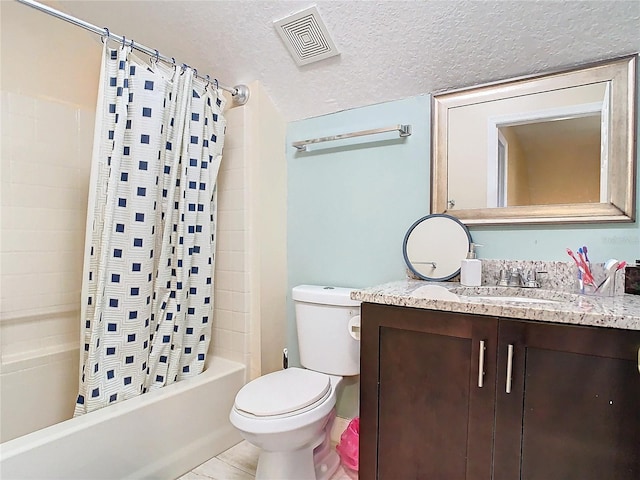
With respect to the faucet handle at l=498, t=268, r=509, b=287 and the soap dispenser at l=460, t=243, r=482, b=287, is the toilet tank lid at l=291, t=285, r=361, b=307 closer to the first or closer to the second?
the soap dispenser at l=460, t=243, r=482, b=287

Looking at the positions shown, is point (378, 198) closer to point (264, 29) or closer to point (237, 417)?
point (264, 29)

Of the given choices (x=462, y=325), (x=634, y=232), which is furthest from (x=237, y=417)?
(x=634, y=232)

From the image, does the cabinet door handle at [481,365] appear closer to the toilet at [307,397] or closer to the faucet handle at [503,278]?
the faucet handle at [503,278]

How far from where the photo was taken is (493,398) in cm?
118

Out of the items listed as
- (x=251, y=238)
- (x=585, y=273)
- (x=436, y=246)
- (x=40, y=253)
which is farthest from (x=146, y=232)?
(x=585, y=273)

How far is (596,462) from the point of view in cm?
106

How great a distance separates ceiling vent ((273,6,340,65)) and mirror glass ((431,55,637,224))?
566mm

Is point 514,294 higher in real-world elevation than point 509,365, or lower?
higher

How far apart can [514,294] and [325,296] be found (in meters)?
0.79

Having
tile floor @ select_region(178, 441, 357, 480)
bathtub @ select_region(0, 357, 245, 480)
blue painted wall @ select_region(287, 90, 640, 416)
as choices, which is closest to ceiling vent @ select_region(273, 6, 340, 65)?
Answer: blue painted wall @ select_region(287, 90, 640, 416)

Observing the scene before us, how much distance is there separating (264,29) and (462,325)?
151 centimetres

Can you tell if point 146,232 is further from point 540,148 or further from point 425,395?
point 540,148

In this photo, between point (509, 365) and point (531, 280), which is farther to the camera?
point (531, 280)

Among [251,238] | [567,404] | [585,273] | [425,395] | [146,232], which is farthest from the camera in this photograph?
[251,238]
